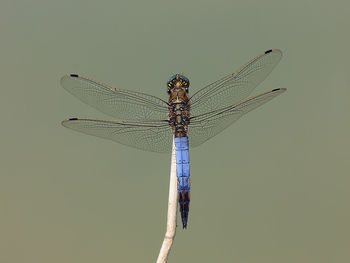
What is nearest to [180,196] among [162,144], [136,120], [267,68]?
[162,144]

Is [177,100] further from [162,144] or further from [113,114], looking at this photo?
[113,114]

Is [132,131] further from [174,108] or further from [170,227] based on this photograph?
[170,227]

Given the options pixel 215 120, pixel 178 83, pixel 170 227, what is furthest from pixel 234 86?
pixel 170 227

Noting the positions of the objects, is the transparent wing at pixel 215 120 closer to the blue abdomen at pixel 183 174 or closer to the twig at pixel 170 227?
the blue abdomen at pixel 183 174

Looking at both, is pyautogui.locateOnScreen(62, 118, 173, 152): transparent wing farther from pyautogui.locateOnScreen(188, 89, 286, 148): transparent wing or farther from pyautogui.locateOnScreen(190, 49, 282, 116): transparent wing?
pyautogui.locateOnScreen(190, 49, 282, 116): transparent wing

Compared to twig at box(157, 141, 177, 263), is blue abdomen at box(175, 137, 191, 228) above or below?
above

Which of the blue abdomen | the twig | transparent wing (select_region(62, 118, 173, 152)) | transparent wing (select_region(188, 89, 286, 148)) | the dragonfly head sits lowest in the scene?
the twig

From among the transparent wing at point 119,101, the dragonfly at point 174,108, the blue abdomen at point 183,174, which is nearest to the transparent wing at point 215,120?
the dragonfly at point 174,108

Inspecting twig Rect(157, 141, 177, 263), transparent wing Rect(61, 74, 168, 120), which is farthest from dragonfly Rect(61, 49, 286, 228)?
twig Rect(157, 141, 177, 263)
